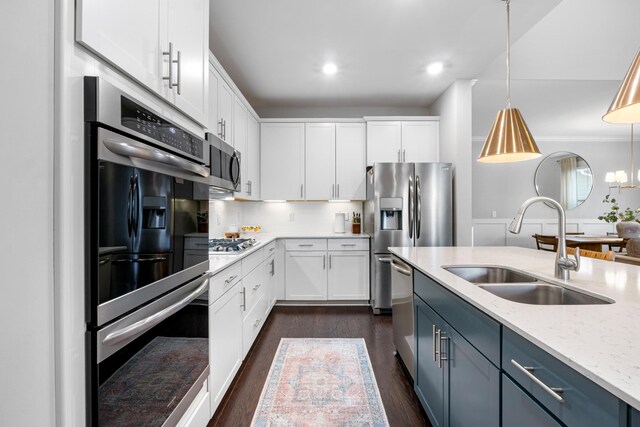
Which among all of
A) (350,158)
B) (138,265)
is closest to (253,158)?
(350,158)

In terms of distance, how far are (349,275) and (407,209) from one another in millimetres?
1083

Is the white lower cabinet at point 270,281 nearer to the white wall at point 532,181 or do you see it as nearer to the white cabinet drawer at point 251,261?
the white cabinet drawer at point 251,261

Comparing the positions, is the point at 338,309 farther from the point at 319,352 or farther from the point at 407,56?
the point at 407,56

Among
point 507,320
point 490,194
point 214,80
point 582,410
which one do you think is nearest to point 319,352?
point 507,320

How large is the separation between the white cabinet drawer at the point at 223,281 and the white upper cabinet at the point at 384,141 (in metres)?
2.50

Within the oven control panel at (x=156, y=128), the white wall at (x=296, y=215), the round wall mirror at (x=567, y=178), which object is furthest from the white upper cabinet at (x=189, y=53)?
the round wall mirror at (x=567, y=178)

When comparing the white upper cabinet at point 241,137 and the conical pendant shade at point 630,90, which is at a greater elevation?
the white upper cabinet at point 241,137

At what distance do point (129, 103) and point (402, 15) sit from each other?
85.3 inches

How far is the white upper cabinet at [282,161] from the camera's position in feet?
13.5

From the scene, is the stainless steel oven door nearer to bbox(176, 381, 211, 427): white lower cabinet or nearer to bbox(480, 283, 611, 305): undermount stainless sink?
bbox(176, 381, 211, 427): white lower cabinet

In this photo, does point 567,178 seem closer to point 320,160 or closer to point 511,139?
point 320,160

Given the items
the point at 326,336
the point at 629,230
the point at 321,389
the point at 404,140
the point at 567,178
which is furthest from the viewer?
the point at 567,178

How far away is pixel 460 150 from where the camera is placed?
139 inches

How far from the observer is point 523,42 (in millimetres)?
3342
